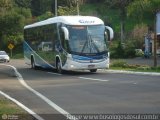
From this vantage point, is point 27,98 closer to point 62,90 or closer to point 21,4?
point 62,90

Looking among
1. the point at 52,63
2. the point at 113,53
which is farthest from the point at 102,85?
the point at 113,53

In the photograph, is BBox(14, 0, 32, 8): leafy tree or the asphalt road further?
BBox(14, 0, 32, 8): leafy tree

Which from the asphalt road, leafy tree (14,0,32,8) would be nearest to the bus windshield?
the asphalt road

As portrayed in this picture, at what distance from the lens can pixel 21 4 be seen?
110812 mm

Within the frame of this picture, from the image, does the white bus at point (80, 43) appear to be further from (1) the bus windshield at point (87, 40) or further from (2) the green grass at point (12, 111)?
(2) the green grass at point (12, 111)

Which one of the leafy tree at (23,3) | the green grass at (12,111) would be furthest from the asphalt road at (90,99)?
the leafy tree at (23,3)

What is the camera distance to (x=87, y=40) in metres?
29.2

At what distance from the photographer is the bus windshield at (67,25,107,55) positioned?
29.2m

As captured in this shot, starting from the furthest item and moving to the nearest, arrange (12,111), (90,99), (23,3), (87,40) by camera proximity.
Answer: (23,3) → (87,40) → (90,99) → (12,111)

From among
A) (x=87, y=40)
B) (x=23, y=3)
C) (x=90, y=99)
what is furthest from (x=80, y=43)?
(x=23, y=3)

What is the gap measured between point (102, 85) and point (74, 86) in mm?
1133

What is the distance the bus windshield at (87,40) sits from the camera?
29172 mm

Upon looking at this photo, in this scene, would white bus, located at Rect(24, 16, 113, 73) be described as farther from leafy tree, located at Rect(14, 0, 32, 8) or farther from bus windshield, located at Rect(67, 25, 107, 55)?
leafy tree, located at Rect(14, 0, 32, 8)

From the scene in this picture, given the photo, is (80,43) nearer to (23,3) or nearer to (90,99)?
(90,99)
